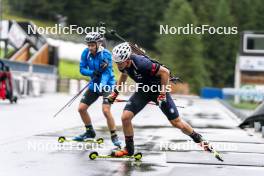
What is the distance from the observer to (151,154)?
36.0ft

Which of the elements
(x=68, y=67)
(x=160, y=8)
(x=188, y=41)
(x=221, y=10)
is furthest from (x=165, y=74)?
(x=160, y=8)

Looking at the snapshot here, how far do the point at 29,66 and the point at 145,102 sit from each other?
31.5 m

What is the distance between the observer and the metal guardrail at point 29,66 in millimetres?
37344

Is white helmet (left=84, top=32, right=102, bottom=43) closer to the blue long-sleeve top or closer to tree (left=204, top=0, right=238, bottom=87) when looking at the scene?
the blue long-sleeve top

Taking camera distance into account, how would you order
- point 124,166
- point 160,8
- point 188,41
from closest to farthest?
point 124,166 < point 188,41 < point 160,8

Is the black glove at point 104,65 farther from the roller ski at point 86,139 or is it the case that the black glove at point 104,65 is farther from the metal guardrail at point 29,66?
the metal guardrail at point 29,66

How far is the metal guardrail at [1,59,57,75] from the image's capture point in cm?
3734

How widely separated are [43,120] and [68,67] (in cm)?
5998

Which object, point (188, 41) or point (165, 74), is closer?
point (165, 74)

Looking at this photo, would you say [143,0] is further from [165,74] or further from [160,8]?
[165,74]

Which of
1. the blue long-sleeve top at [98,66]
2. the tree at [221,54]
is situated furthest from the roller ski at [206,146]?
the tree at [221,54]

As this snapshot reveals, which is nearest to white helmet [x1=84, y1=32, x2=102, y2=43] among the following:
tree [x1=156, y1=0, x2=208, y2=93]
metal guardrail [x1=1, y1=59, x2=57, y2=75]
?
metal guardrail [x1=1, y1=59, x2=57, y2=75]

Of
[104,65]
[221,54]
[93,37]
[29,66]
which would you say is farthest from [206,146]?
[221,54]

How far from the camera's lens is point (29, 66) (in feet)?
134
